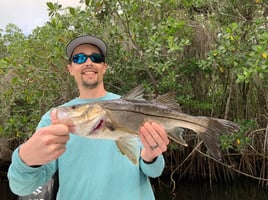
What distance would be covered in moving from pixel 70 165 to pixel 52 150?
432mm

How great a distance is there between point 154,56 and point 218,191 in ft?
12.8

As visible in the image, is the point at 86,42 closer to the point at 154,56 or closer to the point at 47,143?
the point at 47,143

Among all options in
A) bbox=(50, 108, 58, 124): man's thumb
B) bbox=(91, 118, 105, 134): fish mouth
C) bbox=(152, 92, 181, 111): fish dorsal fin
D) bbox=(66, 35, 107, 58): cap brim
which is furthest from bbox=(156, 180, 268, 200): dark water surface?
bbox=(50, 108, 58, 124): man's thumb

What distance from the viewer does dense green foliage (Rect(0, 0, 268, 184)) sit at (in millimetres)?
5814

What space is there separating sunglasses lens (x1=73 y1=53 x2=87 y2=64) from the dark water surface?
642 centimetres

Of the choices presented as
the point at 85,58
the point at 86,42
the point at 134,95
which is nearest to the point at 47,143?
the point at 134,95

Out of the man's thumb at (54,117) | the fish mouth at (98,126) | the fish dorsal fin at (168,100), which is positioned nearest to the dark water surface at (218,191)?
the fish dorsal fin at (168,100)

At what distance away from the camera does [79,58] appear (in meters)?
2.21

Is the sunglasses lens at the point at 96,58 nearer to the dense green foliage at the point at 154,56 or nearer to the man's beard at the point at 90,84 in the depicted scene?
the man's beard at the point at 90,84

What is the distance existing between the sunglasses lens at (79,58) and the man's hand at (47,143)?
710mm

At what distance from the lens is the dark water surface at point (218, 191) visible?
26.4 feet

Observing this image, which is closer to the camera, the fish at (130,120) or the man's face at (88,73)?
the fish at (130,120)

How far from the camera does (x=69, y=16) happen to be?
6078 mm

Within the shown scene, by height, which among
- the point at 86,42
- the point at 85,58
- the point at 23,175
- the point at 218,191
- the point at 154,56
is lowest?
the point at 218,191
